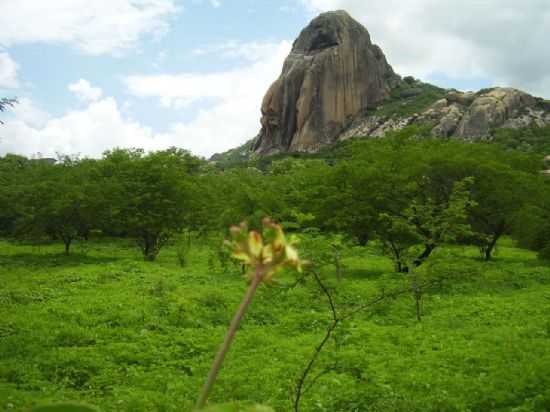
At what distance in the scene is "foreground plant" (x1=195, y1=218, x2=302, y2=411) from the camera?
77 centimetres

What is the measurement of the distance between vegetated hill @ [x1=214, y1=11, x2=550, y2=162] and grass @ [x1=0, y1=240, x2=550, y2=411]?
223 feet

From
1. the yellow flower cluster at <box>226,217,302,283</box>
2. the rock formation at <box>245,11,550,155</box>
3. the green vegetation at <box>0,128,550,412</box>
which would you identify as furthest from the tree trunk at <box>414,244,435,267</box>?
the rock formation at <box>245,11,550,155</box>

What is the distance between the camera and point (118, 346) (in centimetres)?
971

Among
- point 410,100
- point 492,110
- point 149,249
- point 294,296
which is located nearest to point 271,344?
point 294,296

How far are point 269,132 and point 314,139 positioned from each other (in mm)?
11199

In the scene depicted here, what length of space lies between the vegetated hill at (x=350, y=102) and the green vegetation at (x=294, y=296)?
177 feet

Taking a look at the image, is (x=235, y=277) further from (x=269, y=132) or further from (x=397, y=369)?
(x=269, y=132)

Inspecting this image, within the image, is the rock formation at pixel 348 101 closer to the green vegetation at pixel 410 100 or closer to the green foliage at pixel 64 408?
the green vegetation at pixel 410 100

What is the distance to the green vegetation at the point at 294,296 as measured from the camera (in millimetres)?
7305

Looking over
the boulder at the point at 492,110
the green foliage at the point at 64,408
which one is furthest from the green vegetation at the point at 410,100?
the green foliage at the point at 64,408

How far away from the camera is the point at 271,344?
10.3 m

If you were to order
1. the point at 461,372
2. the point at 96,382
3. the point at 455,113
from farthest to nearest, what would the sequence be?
1. the point at 455,113
2. the point at 461,372
3. the point at 96,382

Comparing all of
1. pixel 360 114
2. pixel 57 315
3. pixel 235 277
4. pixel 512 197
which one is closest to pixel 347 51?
pixel 360 114

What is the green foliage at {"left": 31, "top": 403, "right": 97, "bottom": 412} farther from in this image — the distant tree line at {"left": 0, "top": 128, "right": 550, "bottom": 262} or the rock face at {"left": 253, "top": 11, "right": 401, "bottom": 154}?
the rock face at {"left": 253, "top": 11, "right": 401, "bottom": 154}
